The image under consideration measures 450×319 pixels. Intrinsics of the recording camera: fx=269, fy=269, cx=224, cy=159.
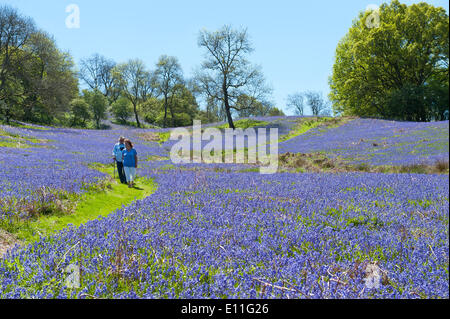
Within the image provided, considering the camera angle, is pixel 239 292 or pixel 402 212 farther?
pixel 402 212

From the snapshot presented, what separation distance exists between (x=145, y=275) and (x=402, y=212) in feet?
15.2

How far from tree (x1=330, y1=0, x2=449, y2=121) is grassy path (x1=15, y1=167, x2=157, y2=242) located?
97.4 feet

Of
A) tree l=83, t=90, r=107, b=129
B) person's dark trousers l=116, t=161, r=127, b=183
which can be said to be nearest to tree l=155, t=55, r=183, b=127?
tree l=83, t=90, r=107, b=129

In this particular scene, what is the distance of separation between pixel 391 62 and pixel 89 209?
4314cm

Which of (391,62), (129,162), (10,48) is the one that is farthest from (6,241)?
(391,62)

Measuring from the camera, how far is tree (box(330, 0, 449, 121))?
3306 centimetres

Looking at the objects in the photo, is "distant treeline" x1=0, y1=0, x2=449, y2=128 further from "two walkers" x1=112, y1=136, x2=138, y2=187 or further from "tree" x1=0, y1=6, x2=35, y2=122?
"two walkers" x1=112, y1=136, x2=138, y2=187

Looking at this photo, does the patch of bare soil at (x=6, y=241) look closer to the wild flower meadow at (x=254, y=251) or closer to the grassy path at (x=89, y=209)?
the grassy path at (x=89, y=209)

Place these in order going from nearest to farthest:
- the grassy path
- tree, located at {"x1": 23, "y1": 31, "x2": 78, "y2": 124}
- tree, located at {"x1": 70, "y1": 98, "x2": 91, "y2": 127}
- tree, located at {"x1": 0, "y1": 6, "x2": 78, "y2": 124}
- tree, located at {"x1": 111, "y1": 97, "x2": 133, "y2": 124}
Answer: the grassy path
tree, located at {"x1": 0, "y1": 6, "x2": 78, "y2": 124}
tree, located at {"x1": 23, "y1": 31, "x2": 78, "y2": 124}
tree, located at {"x1": 70, "y1": 98, "x2": 91, "y2": 127}
tree, located at {"x1": 111, "y1": 97, "x2": 133, "y2": 124}
